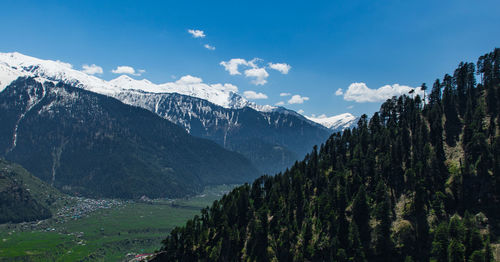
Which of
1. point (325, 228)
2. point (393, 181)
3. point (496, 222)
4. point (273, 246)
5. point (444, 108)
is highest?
point (444, 108)

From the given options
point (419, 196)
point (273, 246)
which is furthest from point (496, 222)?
point (273, 246)

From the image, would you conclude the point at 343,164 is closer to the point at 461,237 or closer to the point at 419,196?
the point at 419,196

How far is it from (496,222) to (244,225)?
4204 inches

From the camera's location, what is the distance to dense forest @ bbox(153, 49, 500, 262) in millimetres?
114750

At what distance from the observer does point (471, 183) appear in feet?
393

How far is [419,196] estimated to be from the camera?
122 meters

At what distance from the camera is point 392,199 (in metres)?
135

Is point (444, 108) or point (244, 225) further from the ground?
point (444, 108)

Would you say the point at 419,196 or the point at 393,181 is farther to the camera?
the point at 393,181

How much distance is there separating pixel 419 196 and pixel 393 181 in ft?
71.4

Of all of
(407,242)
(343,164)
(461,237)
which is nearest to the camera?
(461,237)

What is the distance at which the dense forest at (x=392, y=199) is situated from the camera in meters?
115

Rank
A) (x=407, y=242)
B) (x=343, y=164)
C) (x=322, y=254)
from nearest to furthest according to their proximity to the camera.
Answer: (x=407, y=242) → (x=322, y=254) → (x=343, y=164)

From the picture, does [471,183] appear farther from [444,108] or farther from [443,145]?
[444,108]
